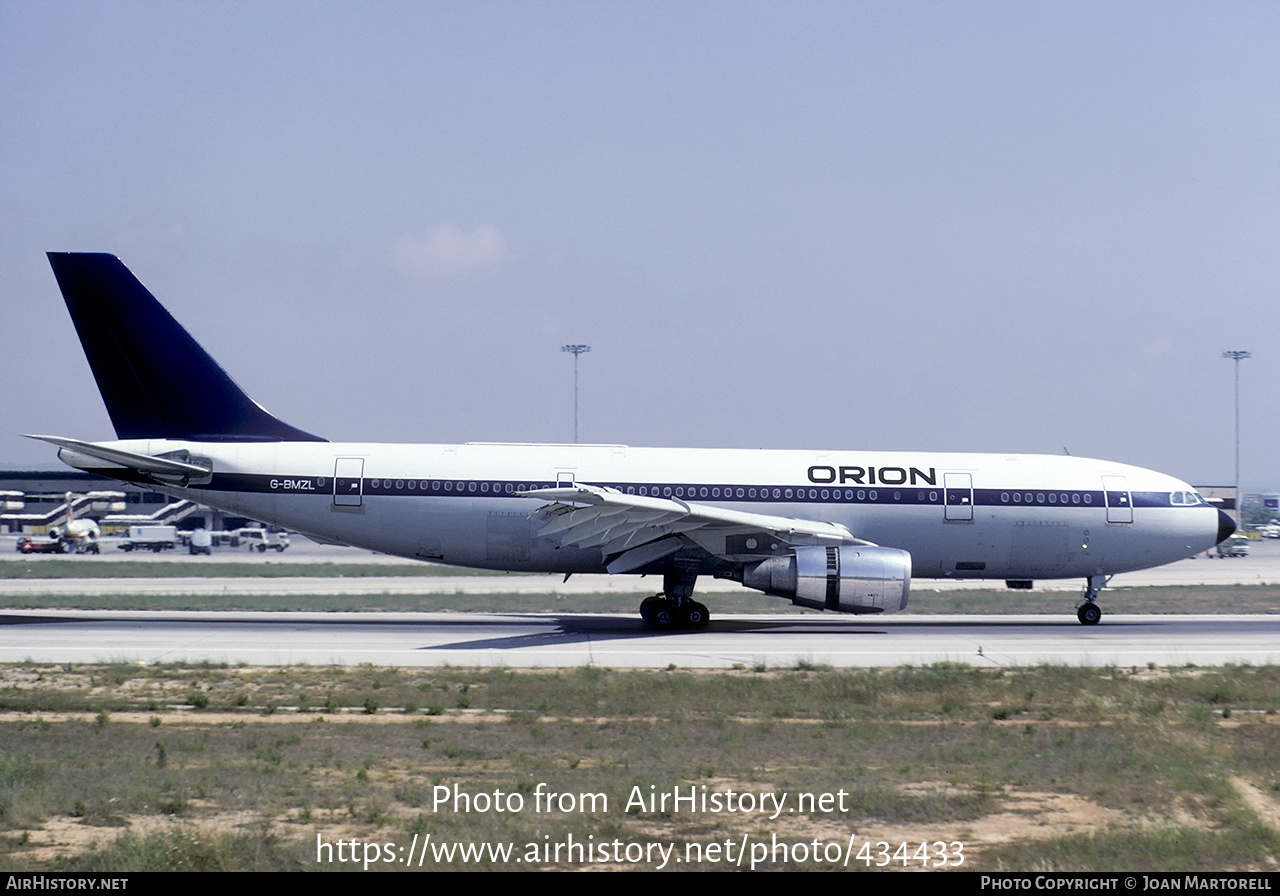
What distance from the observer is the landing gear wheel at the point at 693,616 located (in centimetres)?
2477

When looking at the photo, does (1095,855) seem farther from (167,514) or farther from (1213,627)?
(167,514)

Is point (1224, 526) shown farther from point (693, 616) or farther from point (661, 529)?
point (661, 529)

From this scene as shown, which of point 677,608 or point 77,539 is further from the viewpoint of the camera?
point 77,539

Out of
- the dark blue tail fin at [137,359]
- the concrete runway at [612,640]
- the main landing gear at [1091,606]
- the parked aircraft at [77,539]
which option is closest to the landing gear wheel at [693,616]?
the concrete runway at [612,640]

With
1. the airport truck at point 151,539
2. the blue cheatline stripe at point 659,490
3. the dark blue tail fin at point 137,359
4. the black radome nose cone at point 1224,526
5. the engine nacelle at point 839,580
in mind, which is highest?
the dark blue tail fin at point 137,359

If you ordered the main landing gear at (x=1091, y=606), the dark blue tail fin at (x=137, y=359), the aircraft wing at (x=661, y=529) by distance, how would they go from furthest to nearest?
the main landing gear at (x=1091, y=606), the dark blue tail fin at (x=137, y=359), the aircraft wing at (x=661, y=529)

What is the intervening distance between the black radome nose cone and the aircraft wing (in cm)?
973

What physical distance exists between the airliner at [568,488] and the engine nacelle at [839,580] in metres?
0.89

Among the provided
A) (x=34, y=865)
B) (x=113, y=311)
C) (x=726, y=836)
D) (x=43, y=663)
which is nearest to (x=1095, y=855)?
(x=726, y=836)

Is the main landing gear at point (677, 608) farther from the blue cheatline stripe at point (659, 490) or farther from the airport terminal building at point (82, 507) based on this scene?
the airport terminal building at point (82, 507)

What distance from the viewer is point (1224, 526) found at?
88.9ft

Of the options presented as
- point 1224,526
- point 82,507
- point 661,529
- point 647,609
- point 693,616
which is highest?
point 661,529

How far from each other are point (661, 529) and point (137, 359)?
13386mm

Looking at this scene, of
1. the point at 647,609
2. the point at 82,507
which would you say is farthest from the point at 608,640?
the point at 82,507
